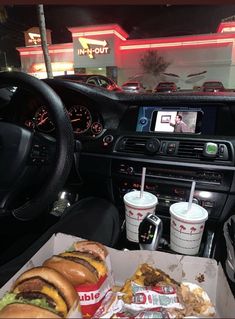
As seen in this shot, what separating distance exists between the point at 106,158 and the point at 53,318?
4.13 feet

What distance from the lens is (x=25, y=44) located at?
19984 mm

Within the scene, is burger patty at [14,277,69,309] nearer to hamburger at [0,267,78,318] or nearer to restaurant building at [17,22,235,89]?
hamburger at [0,267,78,318]

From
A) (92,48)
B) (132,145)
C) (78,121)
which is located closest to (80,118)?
(78,121)

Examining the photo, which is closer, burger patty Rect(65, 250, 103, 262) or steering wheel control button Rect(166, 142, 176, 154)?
burger patty Rect(65, 250, 103, 262)

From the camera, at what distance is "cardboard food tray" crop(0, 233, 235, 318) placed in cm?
76

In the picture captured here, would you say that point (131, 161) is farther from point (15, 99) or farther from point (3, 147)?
point (15, 99)

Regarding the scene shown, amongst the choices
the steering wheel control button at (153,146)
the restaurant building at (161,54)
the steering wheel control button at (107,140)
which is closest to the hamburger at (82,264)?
the steering wheel control button at (153,146)

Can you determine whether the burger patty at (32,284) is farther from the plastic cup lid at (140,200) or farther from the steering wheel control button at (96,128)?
the steering wheel control button at (96,128)

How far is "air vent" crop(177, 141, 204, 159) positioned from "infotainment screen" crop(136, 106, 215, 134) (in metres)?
0.09

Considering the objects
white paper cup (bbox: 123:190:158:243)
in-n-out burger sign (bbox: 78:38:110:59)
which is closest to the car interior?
white paper cup (bbox: 123:190:158:243)

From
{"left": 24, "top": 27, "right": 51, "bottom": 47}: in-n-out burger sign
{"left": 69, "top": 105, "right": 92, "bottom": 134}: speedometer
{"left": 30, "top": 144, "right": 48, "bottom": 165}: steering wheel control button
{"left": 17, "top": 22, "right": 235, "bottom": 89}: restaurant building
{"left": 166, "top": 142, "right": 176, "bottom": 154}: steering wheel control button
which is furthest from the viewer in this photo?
{"left": 24, "top": 27, "right": 51, "bottom": 47}: in-n-out burger sign

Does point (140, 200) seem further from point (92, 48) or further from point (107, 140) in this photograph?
point (92, 48)

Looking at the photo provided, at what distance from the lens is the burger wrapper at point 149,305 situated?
663 millimetres

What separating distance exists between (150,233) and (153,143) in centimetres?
63
